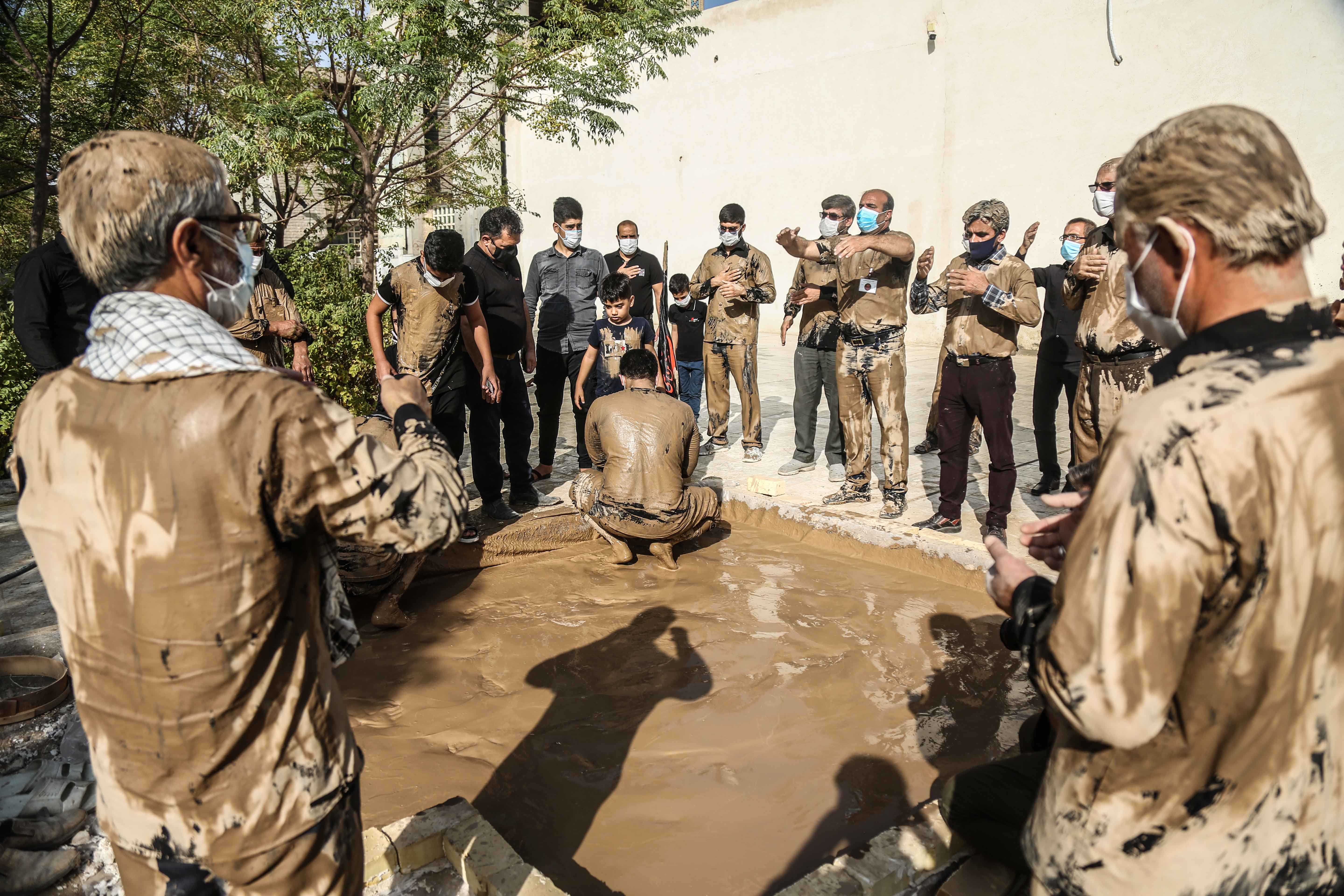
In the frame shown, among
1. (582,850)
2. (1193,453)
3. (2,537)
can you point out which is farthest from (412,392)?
(2,537)

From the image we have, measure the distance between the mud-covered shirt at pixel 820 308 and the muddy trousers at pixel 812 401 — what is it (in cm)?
8

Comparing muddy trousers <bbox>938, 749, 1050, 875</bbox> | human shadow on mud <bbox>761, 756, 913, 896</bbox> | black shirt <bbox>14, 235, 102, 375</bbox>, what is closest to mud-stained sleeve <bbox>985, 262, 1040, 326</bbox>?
human shadow on mud <bbox>761, 756, 913, 896</bbox>

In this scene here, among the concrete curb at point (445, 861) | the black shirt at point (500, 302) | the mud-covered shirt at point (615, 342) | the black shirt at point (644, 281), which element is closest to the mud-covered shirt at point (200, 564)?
the concrete curb at point (445, 861)

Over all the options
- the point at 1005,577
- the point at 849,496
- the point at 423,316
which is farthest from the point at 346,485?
the point at 849,496

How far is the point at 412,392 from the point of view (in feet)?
6.11

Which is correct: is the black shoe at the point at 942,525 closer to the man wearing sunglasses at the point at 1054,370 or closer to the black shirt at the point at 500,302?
the man wearing sunglasses at the point at 1054,370

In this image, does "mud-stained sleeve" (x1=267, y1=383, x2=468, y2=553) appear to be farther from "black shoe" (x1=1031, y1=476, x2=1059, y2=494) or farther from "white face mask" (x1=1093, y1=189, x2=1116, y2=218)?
"black shoe" (x1=1031, y1=476, x2=1059, y2=494)

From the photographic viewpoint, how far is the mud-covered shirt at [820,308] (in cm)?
670

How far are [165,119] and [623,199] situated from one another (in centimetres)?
960

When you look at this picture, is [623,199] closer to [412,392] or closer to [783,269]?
[783,269]

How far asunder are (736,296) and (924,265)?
181cm

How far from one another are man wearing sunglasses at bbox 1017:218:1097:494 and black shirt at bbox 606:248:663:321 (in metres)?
3.06

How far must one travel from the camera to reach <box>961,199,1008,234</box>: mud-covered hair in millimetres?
5055

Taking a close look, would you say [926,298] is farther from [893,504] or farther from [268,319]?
[268,319]
